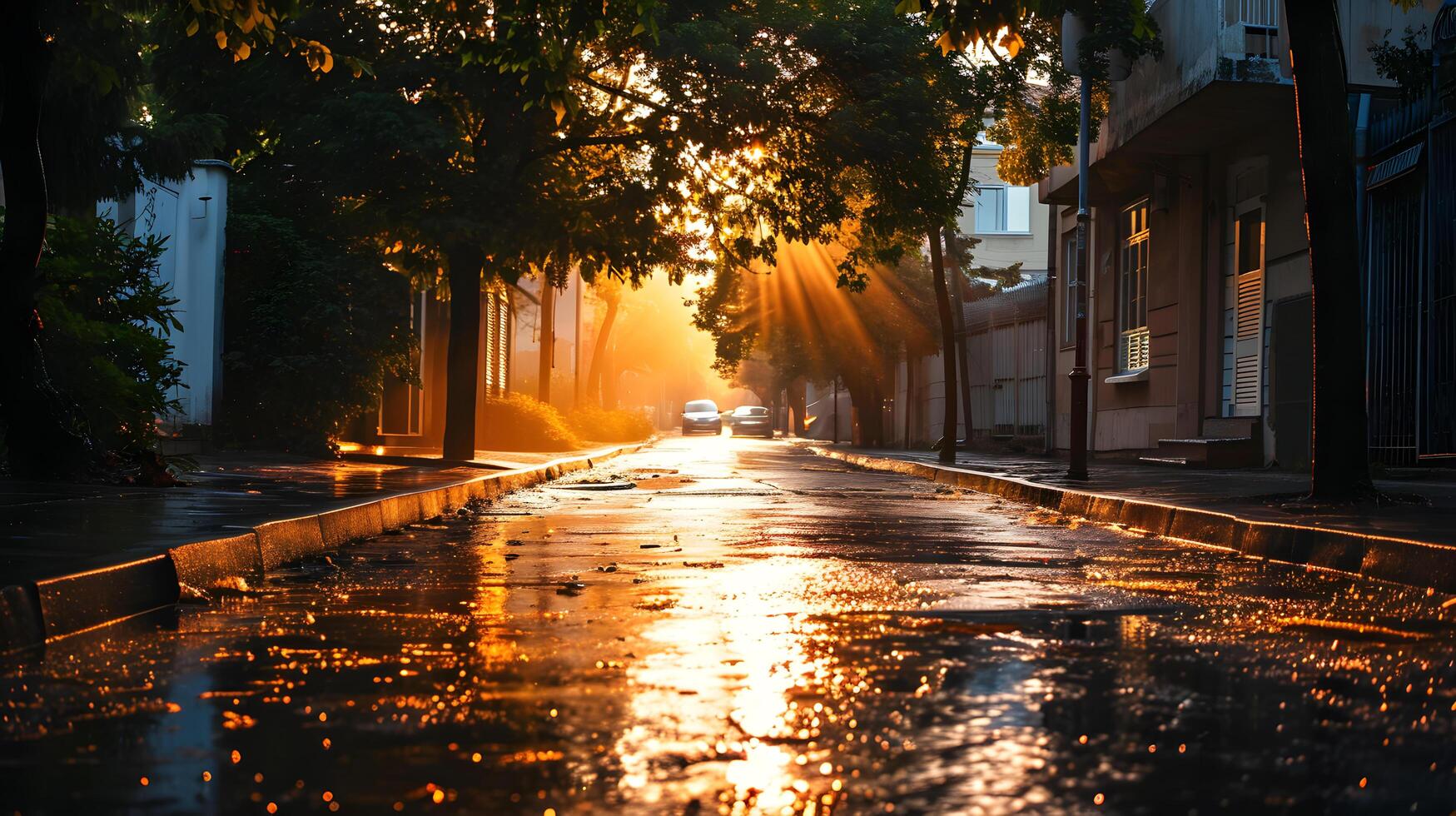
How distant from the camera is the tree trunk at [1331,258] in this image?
10750 mm

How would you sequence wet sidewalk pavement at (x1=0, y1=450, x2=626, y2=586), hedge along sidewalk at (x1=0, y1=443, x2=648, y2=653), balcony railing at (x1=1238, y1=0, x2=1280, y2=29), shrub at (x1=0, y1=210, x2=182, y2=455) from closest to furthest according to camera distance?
hedge along sidewalk at (x1=0, y1=443, x2=648, y2=653) < wet sidewalk pavement at (x1=0, y1=450, x2=626, y2=586) < shrub at (x1=0, y1=210, x2=182, y2=455) < balcony railing at (x1=1238, y1=0, x2=1280, y2=29)

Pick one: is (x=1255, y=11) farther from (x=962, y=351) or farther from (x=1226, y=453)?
(x=962, y=351)

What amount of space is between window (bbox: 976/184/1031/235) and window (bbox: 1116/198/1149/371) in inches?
1032

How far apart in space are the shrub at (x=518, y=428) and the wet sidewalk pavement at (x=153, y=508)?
16956mm

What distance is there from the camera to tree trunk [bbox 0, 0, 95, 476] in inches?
384

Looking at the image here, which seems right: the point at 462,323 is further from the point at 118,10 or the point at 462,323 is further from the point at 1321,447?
the point at 1321,447

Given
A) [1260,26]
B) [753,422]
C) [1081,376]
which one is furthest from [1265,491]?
[753,422]

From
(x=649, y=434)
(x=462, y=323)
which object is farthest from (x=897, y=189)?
(x=649, y=434)

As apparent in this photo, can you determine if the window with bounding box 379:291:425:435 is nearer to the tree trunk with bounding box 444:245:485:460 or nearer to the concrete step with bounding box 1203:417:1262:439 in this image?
the tree trunk with bounding box 444:245:485:460

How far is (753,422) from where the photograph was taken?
74062mm

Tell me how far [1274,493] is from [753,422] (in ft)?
204

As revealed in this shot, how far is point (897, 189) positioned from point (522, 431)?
577 inches

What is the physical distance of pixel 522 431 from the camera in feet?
108

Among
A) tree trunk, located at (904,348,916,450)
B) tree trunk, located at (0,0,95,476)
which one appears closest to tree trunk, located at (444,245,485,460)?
tree trunk, located at (0,0,95,476)
